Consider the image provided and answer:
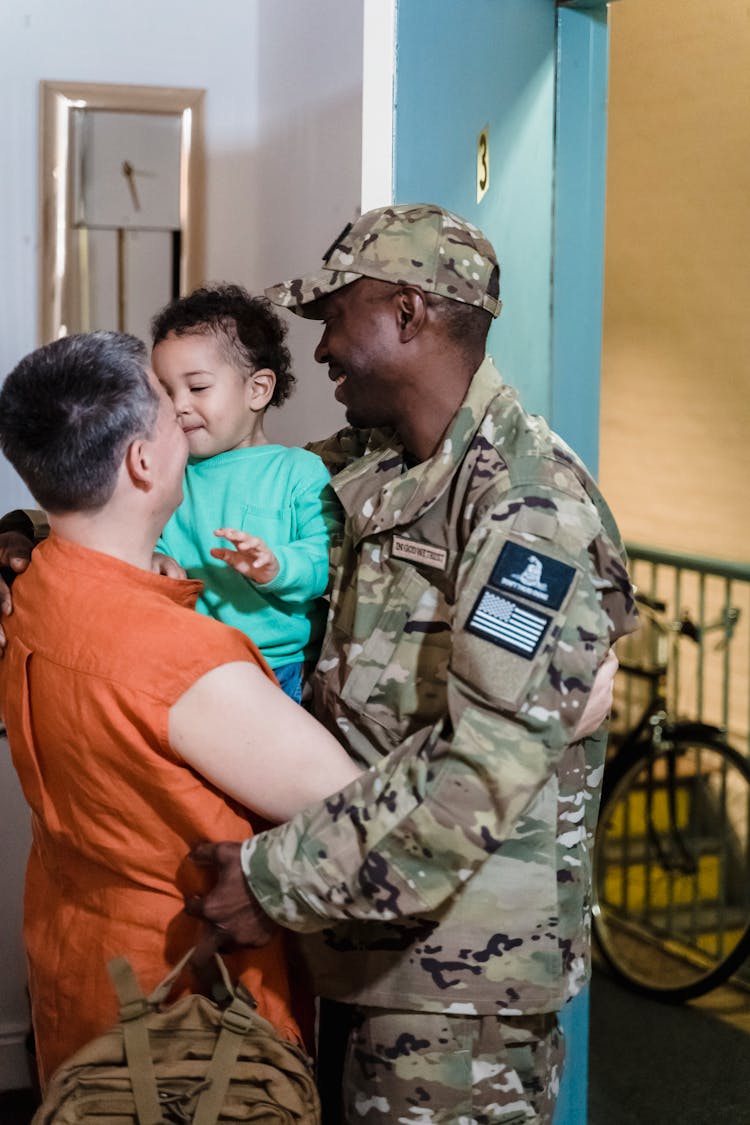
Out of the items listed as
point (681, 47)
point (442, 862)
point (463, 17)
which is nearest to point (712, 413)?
point (681, 47)

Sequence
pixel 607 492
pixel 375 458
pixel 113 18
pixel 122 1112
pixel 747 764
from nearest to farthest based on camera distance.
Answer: pixel 122 1112
pixel 375 458
pixel 113 18
pixel 747 764
pixel 607 492

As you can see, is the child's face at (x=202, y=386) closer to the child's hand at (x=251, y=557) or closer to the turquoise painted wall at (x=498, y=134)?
the child's hand at (x=251, y=557)

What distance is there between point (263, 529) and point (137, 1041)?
2.53 feet

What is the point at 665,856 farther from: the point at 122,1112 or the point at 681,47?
the point at 122,1112

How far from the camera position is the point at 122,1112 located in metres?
1.32

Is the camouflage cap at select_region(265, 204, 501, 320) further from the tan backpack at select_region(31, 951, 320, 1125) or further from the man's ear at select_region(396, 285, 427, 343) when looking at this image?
the tan backpack at select_region(31, 951, 320, 1125)

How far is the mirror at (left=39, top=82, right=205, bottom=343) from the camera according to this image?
2.59 meters

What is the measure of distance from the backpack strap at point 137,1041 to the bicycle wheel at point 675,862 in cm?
260

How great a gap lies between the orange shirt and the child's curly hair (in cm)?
49

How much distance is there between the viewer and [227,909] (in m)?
1.40

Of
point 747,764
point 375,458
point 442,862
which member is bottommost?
point 747,764

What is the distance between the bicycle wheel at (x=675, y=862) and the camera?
12.4ft

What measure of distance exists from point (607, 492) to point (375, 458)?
2.93 m

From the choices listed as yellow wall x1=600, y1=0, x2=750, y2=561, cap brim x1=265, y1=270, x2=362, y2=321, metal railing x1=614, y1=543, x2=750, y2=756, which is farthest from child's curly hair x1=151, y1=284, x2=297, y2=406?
yellow wall x1=600, y1=0, x2=750, y2=561
